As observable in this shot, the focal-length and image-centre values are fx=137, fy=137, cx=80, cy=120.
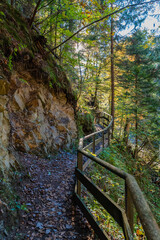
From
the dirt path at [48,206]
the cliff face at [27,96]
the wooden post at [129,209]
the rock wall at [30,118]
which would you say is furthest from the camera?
the cliff face at [27,96]

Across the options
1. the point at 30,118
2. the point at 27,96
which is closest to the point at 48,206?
the point at 30,118

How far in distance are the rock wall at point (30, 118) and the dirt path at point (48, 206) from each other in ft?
2.33

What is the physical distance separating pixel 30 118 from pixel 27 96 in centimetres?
89

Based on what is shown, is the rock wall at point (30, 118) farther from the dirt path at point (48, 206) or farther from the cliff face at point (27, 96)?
the dirt path at point (48, 206)

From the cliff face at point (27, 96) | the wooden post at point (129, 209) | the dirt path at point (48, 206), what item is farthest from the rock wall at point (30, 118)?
the wooden post at point (129, 209)

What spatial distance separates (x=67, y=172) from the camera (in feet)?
16.4

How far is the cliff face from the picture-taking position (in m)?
3.77

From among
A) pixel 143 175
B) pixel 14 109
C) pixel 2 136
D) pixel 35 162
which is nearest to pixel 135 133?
pixel 143 175

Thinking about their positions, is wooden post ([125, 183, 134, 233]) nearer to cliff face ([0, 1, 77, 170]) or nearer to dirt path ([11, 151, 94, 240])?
dirt path ([11, 151, 94, 240])

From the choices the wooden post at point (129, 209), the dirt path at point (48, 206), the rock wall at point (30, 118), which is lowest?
the dirt path at point (48, 206)

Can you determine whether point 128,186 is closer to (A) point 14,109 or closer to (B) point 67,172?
(B) point 67,172

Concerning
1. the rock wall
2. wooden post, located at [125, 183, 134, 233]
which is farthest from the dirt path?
wooden post, located at [125, 183, 134, 233]

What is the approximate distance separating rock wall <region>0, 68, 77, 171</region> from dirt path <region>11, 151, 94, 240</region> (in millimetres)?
710

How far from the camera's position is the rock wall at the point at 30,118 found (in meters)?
3.60
